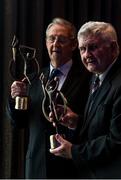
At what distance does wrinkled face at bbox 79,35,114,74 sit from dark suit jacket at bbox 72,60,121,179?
0.12 feet

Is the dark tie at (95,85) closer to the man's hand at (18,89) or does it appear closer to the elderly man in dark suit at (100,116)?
the elderly man in dark suit at (100,116)

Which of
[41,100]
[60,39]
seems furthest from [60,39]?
[41,100]

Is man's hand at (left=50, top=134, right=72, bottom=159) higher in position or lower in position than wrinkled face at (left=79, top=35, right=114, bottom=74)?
lower

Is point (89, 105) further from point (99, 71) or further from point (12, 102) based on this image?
point (12, 102)

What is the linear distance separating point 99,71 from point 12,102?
1.66ft

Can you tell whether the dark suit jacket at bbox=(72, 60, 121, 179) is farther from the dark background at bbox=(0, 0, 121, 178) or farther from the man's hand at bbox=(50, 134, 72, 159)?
the dark background at bbox=(0, 0, 121, 178)

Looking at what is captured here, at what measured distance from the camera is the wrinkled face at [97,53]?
150 centimetres

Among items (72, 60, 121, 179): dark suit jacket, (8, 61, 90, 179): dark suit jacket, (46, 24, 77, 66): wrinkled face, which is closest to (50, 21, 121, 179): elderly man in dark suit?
(72, 60, 121, 179): dark suit jacket

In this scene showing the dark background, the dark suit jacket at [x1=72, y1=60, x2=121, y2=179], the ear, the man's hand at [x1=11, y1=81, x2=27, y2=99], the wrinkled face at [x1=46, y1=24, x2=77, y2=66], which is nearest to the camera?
the dark suit jacket at [x1=72, y1=60, x2=121, y2=179]

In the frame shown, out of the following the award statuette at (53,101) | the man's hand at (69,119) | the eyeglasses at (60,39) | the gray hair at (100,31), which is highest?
the gray hair at (100,31)

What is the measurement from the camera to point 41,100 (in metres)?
1.84

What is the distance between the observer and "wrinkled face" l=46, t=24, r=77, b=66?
6.04 ft

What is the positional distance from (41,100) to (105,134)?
18.7 inches

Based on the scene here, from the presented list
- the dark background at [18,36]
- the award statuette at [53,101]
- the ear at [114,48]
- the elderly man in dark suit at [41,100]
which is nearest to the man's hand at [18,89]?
the elderly man in dark suit at [41,100]
